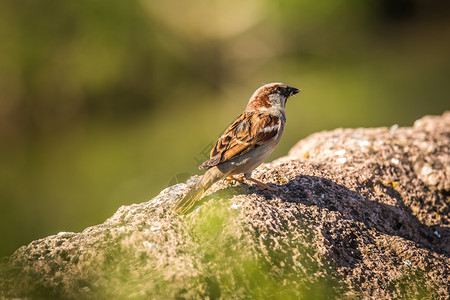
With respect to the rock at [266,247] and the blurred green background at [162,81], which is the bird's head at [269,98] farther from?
the blurred green background at [162,81]

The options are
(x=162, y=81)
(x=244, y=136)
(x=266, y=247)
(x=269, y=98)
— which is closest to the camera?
(x=266, y=247)

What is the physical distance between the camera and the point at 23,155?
10.8 metres

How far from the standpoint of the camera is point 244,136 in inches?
166

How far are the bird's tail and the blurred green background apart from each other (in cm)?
227

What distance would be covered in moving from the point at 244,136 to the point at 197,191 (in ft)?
2.41

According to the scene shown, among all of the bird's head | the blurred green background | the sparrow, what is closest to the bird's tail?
the sparrow

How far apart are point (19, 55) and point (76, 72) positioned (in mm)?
1710

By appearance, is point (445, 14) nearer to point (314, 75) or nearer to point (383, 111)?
point (314, 75)

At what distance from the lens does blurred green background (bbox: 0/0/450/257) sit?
8867 mm

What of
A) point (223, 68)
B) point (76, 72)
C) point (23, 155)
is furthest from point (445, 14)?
point (23, 155)

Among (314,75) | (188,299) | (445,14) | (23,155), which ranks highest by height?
(445,14)

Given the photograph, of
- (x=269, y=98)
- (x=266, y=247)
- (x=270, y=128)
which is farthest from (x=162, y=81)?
(x=266, y=247)

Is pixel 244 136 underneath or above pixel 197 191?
above

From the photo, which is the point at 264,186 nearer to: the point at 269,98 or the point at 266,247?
the point at 266,247
